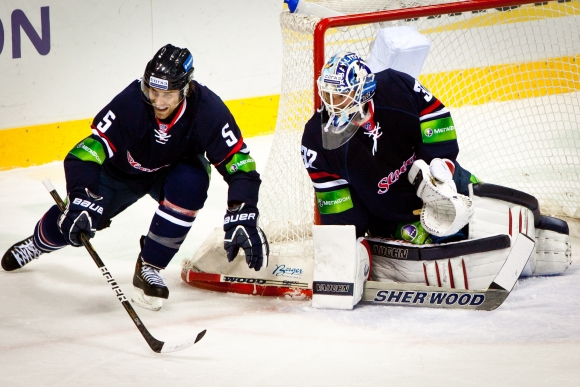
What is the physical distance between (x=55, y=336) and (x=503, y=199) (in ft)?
5.29

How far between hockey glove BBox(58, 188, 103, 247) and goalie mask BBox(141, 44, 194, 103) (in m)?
0.38

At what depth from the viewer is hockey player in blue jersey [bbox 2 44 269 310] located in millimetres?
2730

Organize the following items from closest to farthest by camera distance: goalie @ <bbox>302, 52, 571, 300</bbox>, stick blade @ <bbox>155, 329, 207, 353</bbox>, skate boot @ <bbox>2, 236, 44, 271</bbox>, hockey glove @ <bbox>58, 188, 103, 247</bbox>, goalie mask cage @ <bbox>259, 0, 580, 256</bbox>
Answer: stick blade @ <bbox>155, 329, 207, 353</bbox>
hockey glove @ <bbox>58, 188, 103, 247</bbox>
goalie @ <bbox>302, 52, 571, 300</bbox>
skate boot @ <bbox>2, 236, 44, 271</bbox>
goalie mask cage @ <bbox>259, 0, 580, 256</bbox>

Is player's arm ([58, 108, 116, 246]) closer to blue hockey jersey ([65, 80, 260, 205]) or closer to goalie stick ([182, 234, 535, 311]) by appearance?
blue hockey jersey ([65, 80, 260, 205])

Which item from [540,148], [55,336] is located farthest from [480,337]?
[540,148]

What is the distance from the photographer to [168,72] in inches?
106

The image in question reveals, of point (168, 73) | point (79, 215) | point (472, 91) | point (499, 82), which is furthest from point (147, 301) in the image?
point (499, 82)

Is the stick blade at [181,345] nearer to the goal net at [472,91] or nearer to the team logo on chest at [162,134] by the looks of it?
the goal net at [472,91]

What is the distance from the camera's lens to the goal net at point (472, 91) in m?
3.27

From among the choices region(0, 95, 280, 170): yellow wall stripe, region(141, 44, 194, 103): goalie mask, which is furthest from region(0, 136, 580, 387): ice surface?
region(0, 95, 280, 170): yellow wall stripe

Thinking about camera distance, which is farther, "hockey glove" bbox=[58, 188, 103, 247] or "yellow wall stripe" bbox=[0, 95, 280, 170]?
"yellow wall stripe" bbox=[0, 95, 280, 170]

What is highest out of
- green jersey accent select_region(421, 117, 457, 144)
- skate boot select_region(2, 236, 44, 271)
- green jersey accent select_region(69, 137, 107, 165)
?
green jersey accent select_region(421, 117, 457, 144)

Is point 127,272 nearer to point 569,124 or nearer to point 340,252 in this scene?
point 340,252

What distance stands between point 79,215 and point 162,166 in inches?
16.8
